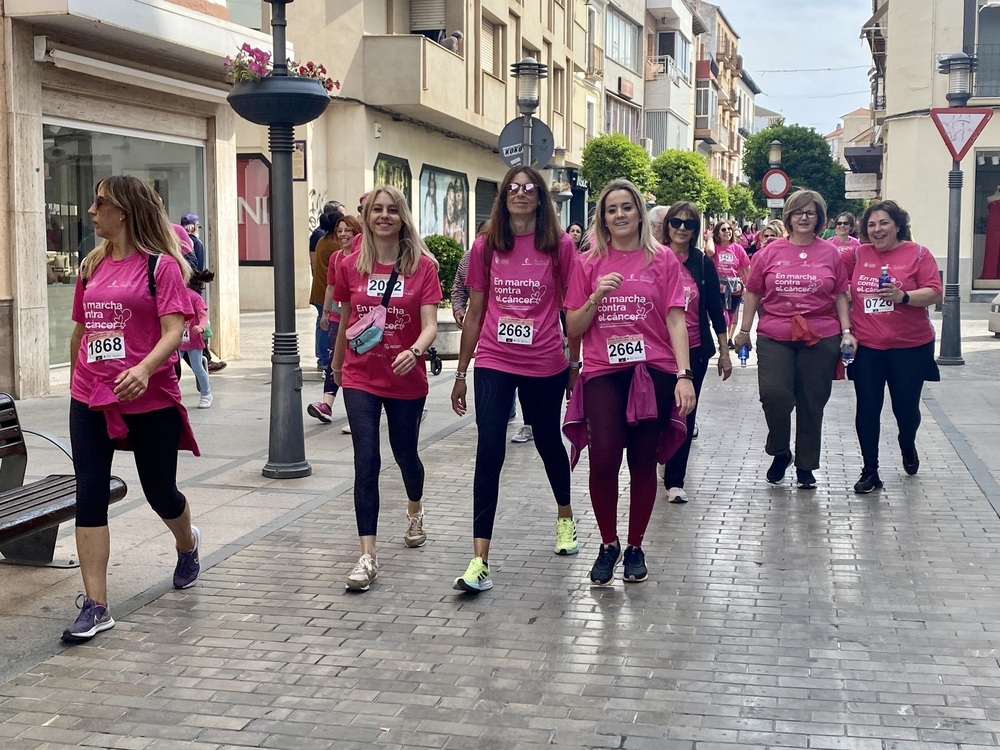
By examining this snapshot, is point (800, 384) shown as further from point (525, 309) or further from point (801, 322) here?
point (525, 309)

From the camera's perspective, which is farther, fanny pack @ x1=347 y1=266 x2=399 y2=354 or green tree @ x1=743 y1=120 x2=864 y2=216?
green tree @ x1=743 y1=120 x2=864 y2=216

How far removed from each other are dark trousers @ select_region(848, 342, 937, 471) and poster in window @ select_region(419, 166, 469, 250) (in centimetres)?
1940

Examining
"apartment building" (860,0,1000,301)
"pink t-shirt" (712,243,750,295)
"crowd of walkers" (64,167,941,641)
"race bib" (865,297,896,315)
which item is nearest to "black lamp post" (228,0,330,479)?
"crowd of walkers" (64,167,941,641)

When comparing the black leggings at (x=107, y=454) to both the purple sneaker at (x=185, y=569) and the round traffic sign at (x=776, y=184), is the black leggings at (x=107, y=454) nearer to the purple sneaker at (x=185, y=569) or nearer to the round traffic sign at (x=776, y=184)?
the purple sneaker at (x=185, y=569)

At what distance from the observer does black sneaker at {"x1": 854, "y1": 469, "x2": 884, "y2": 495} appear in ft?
26.0

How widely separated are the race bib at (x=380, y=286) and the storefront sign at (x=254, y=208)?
19.0 m

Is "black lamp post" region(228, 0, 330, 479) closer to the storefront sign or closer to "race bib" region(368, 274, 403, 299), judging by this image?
"race bib" region(368, 274, 403, 299)

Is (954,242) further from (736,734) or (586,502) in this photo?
(736,734)

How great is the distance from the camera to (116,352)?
5004 millimetres

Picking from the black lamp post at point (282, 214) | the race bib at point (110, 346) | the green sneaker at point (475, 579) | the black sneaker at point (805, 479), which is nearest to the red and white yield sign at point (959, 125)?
the black sneaker at point (805, 479)

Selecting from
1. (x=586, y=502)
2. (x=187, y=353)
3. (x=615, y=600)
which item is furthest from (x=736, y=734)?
(x=187, y=353)

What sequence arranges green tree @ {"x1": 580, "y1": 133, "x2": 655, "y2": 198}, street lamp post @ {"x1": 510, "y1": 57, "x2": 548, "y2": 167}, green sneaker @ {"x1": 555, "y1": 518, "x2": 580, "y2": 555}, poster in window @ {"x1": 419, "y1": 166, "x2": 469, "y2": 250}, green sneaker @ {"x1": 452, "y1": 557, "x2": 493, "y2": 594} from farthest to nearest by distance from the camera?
green tree @ {"x1": 580, "y1": 133, "x2": 655, "y2": 198} < poster in window @ {"x1": 419, "y1": 166, "x2": 469, "y2": 250} < street lamp post @ {"x1": 510, "y1": 57, "x2": 548, "y2": 167} < green sneaker @ {"x1": 555, "y1": 518, "x2": 580, "y2": 555} < green sneaker @ {"x1": 452, "y1": 557, "x2": 493, "y2": 594}

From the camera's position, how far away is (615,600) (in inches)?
218

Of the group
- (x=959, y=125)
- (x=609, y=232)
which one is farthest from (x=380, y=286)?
(x=959, y=125)
